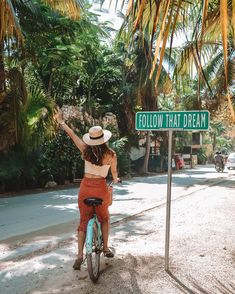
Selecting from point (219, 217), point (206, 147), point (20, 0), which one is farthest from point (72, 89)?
point (206, 147)

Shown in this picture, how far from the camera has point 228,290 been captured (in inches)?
171

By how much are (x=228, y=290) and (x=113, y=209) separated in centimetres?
650

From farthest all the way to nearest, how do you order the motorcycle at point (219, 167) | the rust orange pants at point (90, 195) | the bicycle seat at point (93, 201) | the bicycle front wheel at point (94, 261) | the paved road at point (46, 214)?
the motorcycle at point (219, 167) → the paved road at point (46, 214) → the rust orange pants at point (90, 195) → the bicycle seat at point (93, 201) → the bicycle front wheel at point (94, 261)

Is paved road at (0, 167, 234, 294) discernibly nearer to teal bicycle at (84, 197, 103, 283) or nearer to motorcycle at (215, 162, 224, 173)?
teal bicycle at (84, 197, 103, 283)

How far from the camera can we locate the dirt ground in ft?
14.5

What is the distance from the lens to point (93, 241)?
469 cm

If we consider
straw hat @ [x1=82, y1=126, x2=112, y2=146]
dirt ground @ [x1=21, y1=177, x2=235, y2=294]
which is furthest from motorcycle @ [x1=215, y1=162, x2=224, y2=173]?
straw hat @ [x1=82, y1=126, x2=112, y2=146]

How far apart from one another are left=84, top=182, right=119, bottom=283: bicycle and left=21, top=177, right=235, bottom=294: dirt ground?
142mm

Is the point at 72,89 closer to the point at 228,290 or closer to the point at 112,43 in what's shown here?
the point at 112,43

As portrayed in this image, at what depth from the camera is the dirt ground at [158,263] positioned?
4418mm

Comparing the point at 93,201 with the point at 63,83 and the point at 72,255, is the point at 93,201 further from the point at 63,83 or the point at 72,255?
the point at 63,83

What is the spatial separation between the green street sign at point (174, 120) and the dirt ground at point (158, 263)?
1.77 m

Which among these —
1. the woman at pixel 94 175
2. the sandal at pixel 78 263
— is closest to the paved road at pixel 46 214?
the sandal at pixel 78 263

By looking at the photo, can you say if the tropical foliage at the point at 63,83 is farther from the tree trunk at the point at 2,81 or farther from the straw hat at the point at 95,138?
the straw hat at the point at 95,138
